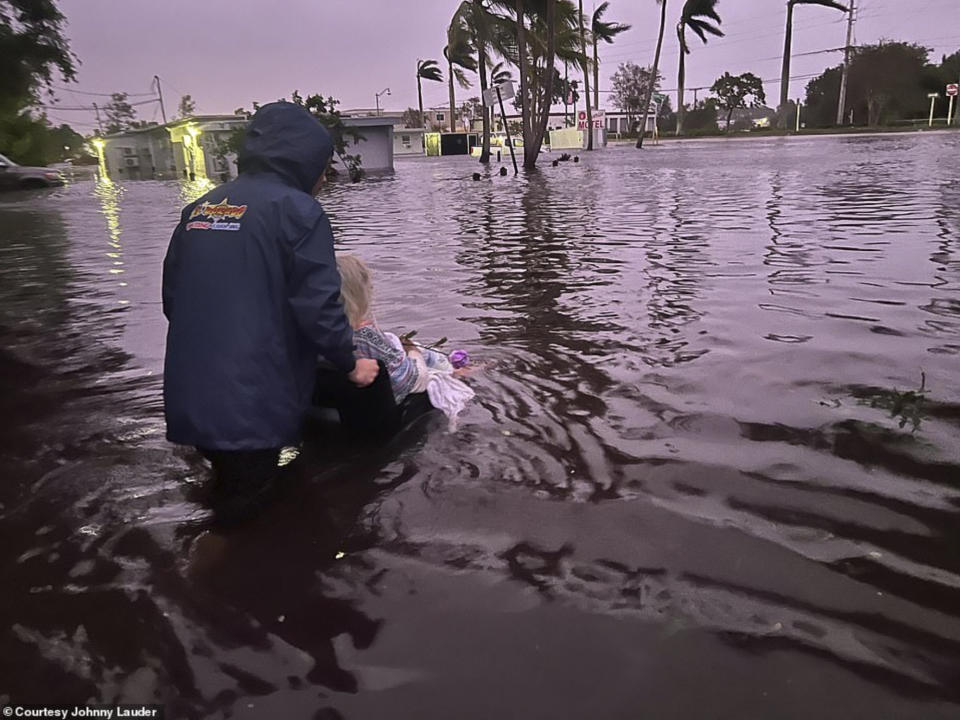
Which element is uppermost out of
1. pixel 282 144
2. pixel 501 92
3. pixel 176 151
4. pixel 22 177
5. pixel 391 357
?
pixel 501 92

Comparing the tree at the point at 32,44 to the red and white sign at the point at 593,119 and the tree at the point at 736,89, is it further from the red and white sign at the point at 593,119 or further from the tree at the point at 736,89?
the tree at the point at 736,89

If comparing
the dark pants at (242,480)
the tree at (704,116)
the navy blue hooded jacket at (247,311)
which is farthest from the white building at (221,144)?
the tree at (704,116)

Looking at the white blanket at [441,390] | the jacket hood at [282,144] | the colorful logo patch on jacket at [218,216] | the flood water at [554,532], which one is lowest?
the flood water at [554,532]

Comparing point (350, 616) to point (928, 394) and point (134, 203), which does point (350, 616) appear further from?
point (134, 203)

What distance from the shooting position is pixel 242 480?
2.94m

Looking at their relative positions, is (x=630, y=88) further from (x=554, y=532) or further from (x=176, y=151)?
(x=554, y=532)

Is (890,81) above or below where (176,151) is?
above

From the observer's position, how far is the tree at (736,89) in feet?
263

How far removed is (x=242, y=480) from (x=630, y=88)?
84.7 metres

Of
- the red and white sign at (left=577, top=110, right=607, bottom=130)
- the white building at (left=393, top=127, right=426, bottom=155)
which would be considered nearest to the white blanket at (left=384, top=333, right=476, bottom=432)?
the red and white sign at (left=577, top=110, right=607, bottom=130)

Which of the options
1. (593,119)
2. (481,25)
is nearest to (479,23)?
(481,25)

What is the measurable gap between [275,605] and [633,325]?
144 inches

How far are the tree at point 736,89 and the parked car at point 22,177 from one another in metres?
70.0

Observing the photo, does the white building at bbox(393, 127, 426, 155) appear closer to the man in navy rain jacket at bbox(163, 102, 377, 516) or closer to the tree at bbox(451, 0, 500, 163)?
the tree at bbox(451, 0, 500, 163)
